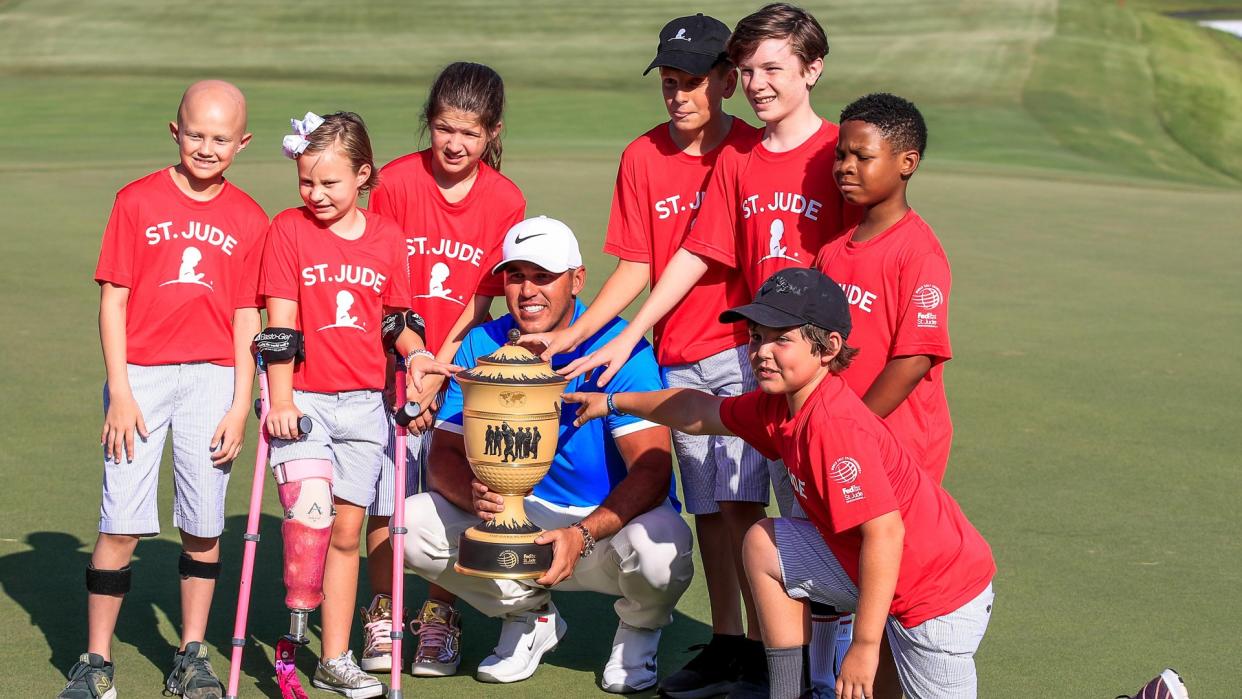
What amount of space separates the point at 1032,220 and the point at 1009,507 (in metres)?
11.6

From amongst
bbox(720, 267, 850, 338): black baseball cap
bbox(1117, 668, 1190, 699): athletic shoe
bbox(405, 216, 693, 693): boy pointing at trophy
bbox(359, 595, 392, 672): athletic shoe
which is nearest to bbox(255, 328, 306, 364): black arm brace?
bbox(405, 216, 693, 693): boy pointing at trophy

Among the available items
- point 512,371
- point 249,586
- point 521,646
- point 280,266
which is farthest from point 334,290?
point 521,646

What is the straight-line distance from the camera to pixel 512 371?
4727 mm

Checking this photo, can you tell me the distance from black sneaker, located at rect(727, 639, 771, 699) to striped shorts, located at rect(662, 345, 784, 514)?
1.78ft

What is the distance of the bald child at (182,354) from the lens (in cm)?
502

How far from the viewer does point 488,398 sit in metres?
4.71

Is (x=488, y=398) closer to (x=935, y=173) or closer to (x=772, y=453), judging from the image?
(x=772, y=453)

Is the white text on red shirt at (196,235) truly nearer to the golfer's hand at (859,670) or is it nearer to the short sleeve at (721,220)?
the short sleeve at (721,220)

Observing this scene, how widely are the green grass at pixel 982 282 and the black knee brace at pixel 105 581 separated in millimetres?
336

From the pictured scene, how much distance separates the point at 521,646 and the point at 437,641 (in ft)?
1.06

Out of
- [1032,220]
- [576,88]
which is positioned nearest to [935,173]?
[1032,220]

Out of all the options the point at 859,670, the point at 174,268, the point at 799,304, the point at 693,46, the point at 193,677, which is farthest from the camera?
the point at 693,46

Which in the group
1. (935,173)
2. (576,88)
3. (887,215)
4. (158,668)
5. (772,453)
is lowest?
(158,668)

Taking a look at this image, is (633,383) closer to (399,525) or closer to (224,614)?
(399,525)
